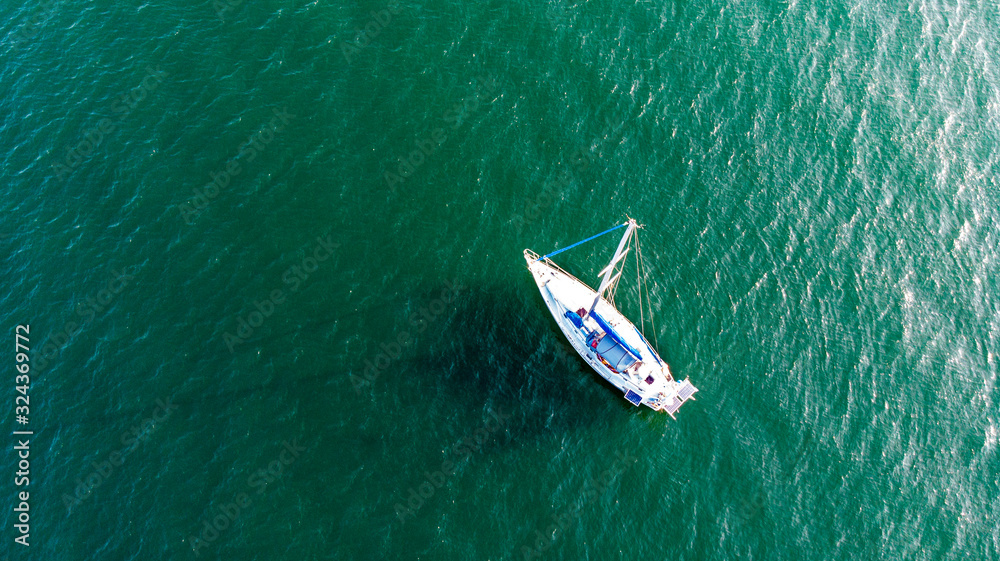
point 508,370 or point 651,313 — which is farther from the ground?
point 651,313

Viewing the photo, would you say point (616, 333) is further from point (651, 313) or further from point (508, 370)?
point (508, 370)

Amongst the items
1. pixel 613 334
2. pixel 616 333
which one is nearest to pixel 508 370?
pixel 613 334

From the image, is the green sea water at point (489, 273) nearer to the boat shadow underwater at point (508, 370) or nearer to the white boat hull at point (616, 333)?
the boat shadow underwater at point (508, 370)

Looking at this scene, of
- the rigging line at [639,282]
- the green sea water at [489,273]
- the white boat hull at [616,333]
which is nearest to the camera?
the green sea water at [489,273]

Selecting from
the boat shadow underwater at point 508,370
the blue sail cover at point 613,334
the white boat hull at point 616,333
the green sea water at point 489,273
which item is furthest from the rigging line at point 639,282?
the boat shadow underwater at point 508,370

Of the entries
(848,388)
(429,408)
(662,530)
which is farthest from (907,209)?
(429,408)

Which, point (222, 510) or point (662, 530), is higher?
point (222, 510)

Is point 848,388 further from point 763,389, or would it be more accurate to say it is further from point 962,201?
point 962,201
